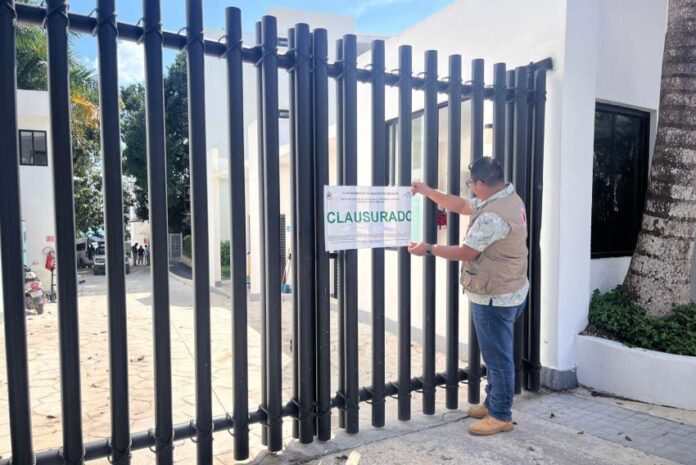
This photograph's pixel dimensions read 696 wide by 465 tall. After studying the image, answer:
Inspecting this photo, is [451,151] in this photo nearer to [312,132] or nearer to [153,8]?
[312,132]

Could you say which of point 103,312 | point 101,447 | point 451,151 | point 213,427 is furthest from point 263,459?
point 103,312

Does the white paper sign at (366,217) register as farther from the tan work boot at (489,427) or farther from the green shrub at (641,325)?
the green shrub at (641,325)

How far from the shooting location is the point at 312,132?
140 inches

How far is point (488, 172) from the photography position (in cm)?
364

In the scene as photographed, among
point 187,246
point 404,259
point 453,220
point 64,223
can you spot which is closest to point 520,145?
point 453,220

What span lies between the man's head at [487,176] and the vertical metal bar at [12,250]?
2.78 meters

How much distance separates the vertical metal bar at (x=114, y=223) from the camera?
289cm

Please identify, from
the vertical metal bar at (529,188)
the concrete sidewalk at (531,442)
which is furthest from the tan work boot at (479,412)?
the vertical metal bar at (529,188)

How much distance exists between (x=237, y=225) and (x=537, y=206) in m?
2.68

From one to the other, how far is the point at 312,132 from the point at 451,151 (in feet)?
4.07

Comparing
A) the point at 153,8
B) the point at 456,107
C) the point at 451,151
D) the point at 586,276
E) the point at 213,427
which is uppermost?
the point at 153,8

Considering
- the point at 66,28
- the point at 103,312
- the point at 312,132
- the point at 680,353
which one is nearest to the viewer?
the point at 66,28

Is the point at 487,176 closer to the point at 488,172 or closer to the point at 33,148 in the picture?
the point at 488,172

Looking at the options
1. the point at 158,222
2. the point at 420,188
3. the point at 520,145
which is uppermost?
the point at 520,145
